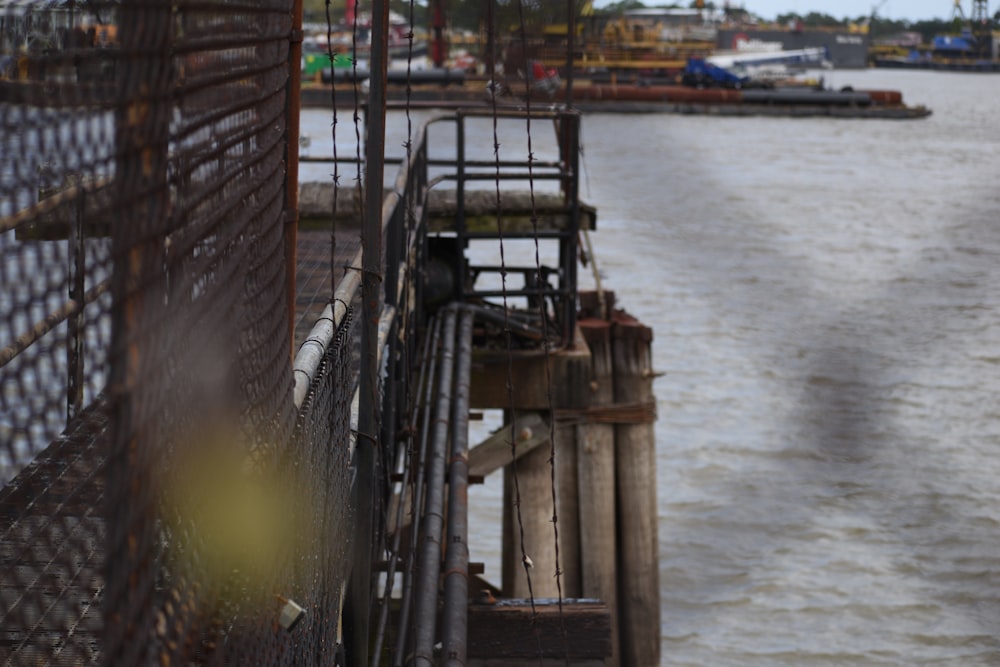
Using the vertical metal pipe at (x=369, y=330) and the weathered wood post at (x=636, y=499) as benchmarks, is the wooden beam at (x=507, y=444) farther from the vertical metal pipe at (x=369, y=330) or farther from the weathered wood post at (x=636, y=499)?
the vertical metal pipe at (x=369, y=330)

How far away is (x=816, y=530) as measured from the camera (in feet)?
44.3

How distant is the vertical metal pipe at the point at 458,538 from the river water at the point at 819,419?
4.97 m

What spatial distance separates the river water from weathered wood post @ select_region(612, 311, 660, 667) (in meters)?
1.84

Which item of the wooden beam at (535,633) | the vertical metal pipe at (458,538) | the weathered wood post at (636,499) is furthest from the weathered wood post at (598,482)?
the wooden beam at (535,633)

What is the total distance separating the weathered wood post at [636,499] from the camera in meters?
9.13

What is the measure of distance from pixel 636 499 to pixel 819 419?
886cm

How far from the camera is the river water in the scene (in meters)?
11.9

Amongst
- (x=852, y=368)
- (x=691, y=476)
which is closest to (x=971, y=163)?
(x=852, y=368)

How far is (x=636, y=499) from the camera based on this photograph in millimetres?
9242

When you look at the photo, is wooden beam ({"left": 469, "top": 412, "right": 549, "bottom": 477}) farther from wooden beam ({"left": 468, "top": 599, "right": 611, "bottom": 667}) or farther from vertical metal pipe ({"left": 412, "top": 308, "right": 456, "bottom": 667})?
wooden beam ({"left": 468, "top": 599, "right": 611, "bottom": 667})

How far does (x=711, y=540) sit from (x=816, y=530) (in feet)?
3.27

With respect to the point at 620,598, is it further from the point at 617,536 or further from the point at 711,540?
the point at 711,540

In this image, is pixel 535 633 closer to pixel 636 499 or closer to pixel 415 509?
pixel 415 509

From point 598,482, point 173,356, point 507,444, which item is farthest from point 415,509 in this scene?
point 598,482
